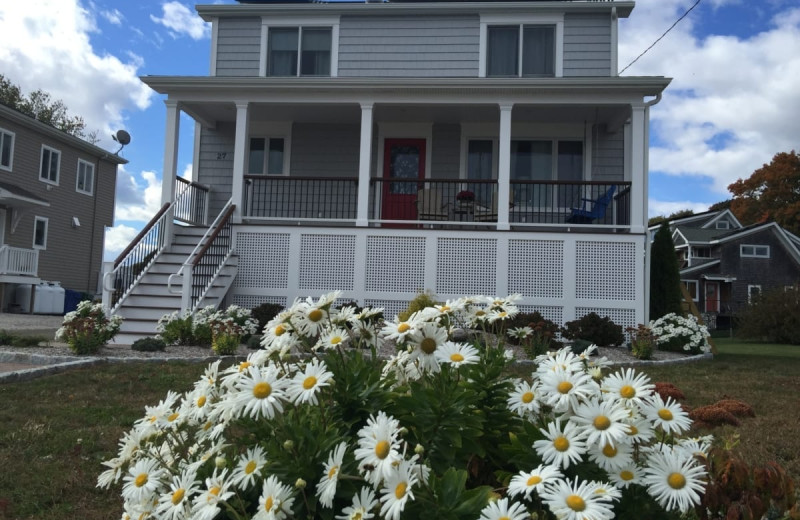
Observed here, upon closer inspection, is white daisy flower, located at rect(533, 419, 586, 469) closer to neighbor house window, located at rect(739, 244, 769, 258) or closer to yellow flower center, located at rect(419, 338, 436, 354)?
yellow flower center, located at rect(419, 338, 436, 354)

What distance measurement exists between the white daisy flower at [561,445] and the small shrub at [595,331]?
8.84 metres

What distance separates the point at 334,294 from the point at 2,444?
11.8 feet

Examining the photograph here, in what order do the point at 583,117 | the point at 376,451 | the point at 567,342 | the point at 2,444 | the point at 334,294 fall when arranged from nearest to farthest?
the point at 376,451 < the point at 334,294 < the point at 2,444 < the point at 567,342 < the point at 583,117

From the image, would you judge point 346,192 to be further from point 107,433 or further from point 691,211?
point 691,211

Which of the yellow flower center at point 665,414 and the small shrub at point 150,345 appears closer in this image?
the yellow flower center at point 665,414

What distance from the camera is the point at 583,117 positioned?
13.0 metres

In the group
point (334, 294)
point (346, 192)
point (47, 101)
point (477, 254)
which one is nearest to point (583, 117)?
point (477, 254)

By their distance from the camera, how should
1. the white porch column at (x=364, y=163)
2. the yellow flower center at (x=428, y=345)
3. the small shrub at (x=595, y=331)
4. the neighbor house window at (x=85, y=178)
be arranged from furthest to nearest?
1. the neighbor house window at (x=85, y=178)
2. the white porch column at (x=364, y=163)
3. the small shrub at (x=595, y=331)
4. the yellow flower center at (x=428, y=345)

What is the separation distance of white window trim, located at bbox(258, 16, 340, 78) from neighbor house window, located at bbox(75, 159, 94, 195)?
46.4ft

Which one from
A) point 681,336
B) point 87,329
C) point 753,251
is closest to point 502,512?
point 87,329

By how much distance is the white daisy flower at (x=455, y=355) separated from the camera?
171 centimetres

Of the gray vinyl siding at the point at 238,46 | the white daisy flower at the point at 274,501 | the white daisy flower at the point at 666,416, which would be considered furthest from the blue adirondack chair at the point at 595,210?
the white daisy flower at the point at 274,501

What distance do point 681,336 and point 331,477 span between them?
1000 centimetres

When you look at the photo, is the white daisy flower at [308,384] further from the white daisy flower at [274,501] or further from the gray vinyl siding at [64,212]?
the gray vinyl siding at [64,212]
